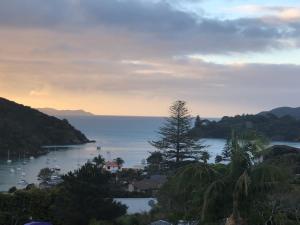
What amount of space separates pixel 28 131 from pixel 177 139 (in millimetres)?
78233

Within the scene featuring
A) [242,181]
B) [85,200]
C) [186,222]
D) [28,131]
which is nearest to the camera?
[242,181]

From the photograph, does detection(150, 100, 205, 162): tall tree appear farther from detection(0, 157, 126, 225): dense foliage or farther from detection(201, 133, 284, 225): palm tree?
detection(201, 133, 284, 225): palm tree

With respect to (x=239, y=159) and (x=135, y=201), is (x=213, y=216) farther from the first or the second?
(x=135, y=201)

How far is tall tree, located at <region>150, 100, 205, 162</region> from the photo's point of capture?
36562 millimetres

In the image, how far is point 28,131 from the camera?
110m

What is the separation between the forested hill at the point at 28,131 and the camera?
102625mm

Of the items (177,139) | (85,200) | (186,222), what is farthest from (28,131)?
(186,222)

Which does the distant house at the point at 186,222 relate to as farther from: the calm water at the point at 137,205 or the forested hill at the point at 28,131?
the forested hill at the point at 28,131

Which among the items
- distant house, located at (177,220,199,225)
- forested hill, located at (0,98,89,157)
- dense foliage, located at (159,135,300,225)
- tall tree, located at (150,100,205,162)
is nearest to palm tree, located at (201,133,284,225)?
dense foliage, located at (159,135,300,225)

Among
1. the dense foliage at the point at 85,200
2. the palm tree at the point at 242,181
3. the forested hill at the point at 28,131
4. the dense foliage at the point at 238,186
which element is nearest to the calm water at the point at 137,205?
the dense foliage at the point at 85,200

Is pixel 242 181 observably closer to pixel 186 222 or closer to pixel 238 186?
pixel 238 186

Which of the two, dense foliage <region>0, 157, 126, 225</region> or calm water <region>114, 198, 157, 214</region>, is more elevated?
dense foliage <region>0, 157, 126, 225</region>

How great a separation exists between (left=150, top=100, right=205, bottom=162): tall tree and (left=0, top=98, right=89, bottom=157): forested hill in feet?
221

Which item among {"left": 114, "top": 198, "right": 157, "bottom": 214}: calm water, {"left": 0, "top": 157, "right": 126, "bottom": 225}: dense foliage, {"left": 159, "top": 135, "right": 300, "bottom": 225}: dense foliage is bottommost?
{"left": 114, "top": 198, "right": 157, "bottom": 214}: calm water
